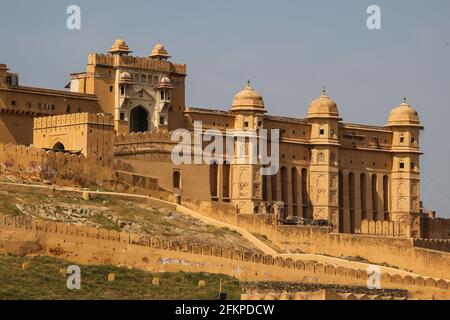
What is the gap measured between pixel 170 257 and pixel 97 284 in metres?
7.41

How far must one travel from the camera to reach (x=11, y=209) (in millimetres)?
89562

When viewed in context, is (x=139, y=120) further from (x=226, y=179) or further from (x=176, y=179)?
(x=226, y=179)

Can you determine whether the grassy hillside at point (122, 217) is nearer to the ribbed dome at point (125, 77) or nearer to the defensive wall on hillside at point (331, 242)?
the defensive wall on hillside at point (331, 242)

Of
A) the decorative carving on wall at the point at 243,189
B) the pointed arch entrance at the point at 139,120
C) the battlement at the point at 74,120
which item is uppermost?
the pointed arch entrance at the point at 139,120

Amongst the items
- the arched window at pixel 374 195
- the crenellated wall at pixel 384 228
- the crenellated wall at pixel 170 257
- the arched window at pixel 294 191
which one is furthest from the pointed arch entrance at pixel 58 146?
the arched window at pixel 374 195

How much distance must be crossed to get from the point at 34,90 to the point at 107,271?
21.7m

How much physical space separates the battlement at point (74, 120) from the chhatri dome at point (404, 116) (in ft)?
69.0

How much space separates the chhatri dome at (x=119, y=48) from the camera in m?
106

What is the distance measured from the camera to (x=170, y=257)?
87500 mm

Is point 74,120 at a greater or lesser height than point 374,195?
greater

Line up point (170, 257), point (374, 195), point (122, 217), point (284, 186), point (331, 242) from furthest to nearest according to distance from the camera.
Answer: point (374, 195)
point (284, 186)
point (331, 242)
point (122, 217)
point (170, 257)

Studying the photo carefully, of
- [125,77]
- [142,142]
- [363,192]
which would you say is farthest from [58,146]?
[363,192]
